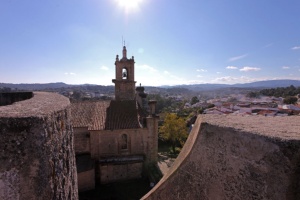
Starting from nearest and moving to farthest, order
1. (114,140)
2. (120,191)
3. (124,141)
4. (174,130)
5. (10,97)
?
(10,97) → (120,191) → (114,140) → (124,141) → (174,130)

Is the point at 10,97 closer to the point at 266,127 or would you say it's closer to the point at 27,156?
the point at 27,156

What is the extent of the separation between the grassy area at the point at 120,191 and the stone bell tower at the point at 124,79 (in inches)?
351

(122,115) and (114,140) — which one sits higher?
(122,115)

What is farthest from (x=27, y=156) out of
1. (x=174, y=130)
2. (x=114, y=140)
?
(x=174, y=130)

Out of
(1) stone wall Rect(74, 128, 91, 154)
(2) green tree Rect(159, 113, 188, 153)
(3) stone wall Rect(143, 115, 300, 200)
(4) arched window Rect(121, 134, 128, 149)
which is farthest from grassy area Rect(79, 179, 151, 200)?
(3) stone wall Rect(143, 115, 300, 200)

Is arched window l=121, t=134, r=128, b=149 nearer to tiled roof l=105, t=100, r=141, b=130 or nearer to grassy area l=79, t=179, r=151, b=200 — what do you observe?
tiled roof l=105, t=100, r=141, b=130

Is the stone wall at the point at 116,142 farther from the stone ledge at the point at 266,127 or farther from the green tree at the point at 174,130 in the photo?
the stone ledge at the point at 266,127

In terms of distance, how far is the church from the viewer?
669 inches

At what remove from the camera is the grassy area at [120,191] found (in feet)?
49.0

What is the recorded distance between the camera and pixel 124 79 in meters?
22.5

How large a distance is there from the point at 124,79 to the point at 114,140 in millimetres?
7157

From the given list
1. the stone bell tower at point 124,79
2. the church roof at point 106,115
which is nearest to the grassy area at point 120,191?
the church roof at point 106,115

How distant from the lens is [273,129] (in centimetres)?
301

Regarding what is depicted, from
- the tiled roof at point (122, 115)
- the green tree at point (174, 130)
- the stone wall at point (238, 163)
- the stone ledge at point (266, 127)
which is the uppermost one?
the stone ledge at point (266, 127)
